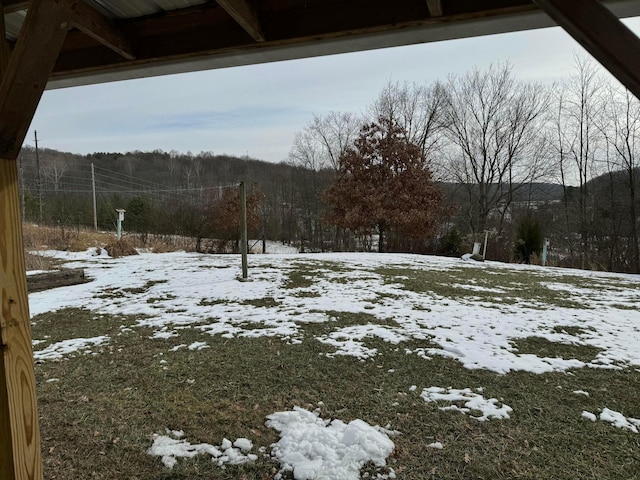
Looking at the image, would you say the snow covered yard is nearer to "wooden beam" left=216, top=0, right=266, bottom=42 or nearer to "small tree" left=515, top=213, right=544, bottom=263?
"wooden beam" left=216, top=0, right=266, bottom=42

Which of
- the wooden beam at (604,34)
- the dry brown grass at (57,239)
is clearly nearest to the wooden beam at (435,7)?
the wooden beam at (604,34)

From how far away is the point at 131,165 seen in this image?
26859 mm

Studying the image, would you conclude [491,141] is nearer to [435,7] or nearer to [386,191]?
[386,191]

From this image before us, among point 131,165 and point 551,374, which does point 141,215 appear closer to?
point 131,165

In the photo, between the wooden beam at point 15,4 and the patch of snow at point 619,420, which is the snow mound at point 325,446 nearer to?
the patch of snow at point 619,420

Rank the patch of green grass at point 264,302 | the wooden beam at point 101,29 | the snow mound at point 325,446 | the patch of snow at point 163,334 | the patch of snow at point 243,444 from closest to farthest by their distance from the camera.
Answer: the wooden beam at point 101,29 → the snow mound at point 325,446 → the patch of snow at point 243,444 → the patch of snow at point 163,334 → the patch of green grass at point 264,302

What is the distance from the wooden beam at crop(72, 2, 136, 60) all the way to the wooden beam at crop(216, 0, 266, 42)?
0.66 metres

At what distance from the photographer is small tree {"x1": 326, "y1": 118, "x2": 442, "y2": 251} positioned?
15.0 m

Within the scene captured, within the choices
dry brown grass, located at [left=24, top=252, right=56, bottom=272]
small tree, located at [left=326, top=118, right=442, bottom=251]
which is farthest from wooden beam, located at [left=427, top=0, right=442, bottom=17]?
small tree, located at [left=326, top=118, right=442, bottom=251]

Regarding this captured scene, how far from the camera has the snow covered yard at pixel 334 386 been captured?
6.07ft

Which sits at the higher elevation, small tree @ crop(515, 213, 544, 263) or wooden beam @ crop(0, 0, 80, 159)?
wooden beam @ crop(0, 0, 80, 159)

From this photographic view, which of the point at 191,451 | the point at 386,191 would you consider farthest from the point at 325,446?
the point at 386,191

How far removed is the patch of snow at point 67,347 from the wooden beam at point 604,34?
3994 mm

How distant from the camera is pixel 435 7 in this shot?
1429mm
